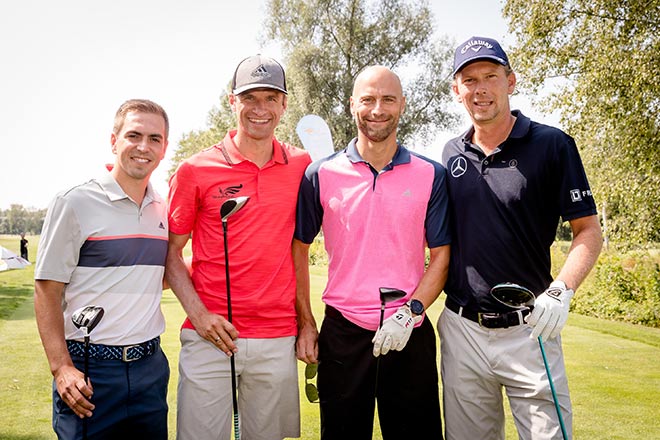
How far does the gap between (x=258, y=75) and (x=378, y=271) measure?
4.85 feet

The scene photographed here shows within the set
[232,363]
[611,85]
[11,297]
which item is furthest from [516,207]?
[11,297]

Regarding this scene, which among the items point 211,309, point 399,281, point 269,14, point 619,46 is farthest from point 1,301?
point 269,14

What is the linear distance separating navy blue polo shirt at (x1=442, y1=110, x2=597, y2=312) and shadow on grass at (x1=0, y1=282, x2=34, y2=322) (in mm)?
11029

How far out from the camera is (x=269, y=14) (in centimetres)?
3397

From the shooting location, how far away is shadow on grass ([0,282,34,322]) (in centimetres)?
1206

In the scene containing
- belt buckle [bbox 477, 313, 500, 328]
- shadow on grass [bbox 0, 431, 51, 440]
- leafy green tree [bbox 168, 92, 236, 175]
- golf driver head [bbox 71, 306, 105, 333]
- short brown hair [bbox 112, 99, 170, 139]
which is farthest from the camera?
leafy green tree [bbox 168, 92, 236, 175]

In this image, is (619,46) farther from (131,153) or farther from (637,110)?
(131,153)

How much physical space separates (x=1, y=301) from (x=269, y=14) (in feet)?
81.5

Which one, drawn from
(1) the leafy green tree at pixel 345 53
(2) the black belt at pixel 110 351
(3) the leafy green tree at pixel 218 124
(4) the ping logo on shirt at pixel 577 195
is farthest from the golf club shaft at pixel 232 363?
(3) the leafy green tree at pixel 218 124

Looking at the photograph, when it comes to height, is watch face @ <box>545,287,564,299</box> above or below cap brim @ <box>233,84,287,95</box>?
below

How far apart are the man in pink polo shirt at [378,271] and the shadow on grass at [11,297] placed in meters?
10.4

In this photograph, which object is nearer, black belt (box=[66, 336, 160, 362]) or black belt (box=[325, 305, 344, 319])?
black belt (box=[66, 336, 160, 362])

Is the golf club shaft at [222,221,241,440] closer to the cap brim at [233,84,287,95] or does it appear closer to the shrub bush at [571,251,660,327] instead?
the cap brim at [233,84,287,95]

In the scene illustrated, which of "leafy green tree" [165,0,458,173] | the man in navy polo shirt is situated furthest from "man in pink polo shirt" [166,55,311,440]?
"leafy green tree" [165,0,458,173]
